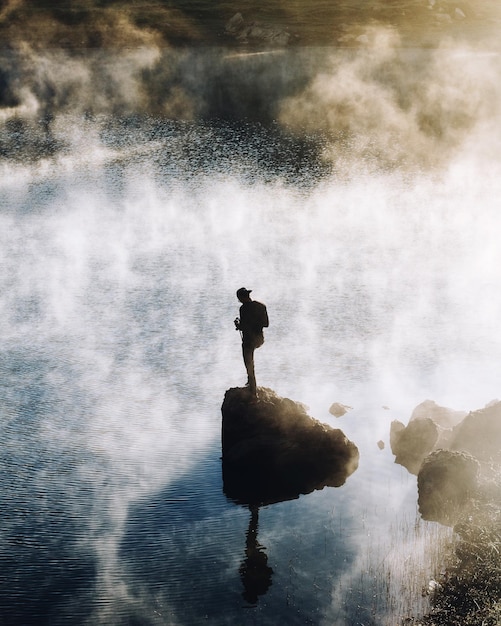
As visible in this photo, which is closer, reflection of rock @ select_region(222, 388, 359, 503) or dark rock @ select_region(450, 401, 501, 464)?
dark rock @ select_region(450, 401, 501, 464)

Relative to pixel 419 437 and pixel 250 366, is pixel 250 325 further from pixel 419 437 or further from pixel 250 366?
pixel 419 437

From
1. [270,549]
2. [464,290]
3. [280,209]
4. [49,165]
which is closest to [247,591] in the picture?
[270,549]

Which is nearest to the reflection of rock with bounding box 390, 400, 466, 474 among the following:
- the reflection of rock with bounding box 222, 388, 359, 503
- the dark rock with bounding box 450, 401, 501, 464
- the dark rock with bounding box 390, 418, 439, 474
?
the dark rock with bounding box 390, 418, 439, 474

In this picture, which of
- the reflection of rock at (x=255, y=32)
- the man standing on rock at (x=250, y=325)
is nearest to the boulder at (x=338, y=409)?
the man standing on rock at (x=250, y=325)

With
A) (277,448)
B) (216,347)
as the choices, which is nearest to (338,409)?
(277,448)

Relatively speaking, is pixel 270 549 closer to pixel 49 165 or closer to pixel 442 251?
pixel 442 251

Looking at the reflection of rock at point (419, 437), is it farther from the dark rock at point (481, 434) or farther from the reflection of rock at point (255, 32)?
the reflection of rock at point (255, 32)

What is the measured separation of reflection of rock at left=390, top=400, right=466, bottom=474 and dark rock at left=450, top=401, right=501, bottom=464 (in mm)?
404

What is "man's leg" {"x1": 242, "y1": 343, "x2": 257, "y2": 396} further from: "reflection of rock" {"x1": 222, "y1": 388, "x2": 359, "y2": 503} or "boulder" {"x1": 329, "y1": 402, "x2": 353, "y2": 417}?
"boulder" {"x1": 329, "y1": 402, "x2": 353, "y2": 417}

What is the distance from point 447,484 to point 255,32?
9928 centimetres

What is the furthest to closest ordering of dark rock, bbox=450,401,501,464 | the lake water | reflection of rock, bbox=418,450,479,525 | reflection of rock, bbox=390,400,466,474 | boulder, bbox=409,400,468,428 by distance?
boulder, bbox=409,400,468,428 < reflection of rock, bbox=390,400,466,474 < dark rock, bbox=450,401,501,464 < reflection of rock, bbox=418,450,479,525 < the lake water

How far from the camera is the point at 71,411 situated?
24.7m

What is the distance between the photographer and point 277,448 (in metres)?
20.4

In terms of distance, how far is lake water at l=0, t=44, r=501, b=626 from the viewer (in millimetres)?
16859
